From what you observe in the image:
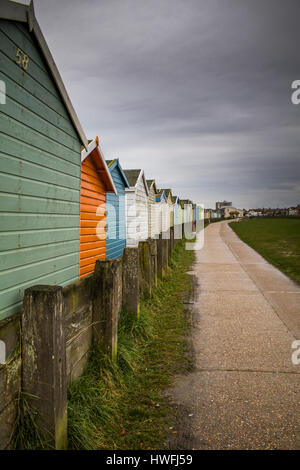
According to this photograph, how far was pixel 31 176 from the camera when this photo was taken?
3.47 m

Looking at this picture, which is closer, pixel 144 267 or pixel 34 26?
pixel 34 26

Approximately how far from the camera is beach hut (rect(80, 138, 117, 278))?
7.12 m

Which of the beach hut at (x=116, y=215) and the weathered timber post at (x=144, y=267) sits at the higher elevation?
the beach hut at (x=116, y=215)

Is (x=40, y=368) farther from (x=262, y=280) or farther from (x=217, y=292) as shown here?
(x=262, y=280)

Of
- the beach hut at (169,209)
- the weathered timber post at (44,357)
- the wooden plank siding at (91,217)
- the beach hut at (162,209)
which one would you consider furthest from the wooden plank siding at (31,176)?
the beach hut at (169,209)

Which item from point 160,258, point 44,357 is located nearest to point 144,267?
point 160,258

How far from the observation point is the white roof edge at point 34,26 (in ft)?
9.78

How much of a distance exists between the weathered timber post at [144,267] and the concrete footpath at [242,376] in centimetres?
120

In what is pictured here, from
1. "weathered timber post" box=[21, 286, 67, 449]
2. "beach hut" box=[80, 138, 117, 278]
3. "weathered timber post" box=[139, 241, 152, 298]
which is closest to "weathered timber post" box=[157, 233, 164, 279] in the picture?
"beach hut" box=[80, 138, 117, 278]

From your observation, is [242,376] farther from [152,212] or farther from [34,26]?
[152,212]

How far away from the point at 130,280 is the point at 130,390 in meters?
1.73

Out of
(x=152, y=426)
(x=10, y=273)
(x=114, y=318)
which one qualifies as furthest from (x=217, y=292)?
(x=10, y=273)

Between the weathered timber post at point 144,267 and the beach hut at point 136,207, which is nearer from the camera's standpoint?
the weathered timber post at point 144,267

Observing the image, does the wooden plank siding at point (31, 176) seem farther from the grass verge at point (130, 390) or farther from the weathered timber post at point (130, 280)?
the grass verge at point (130, 390)
